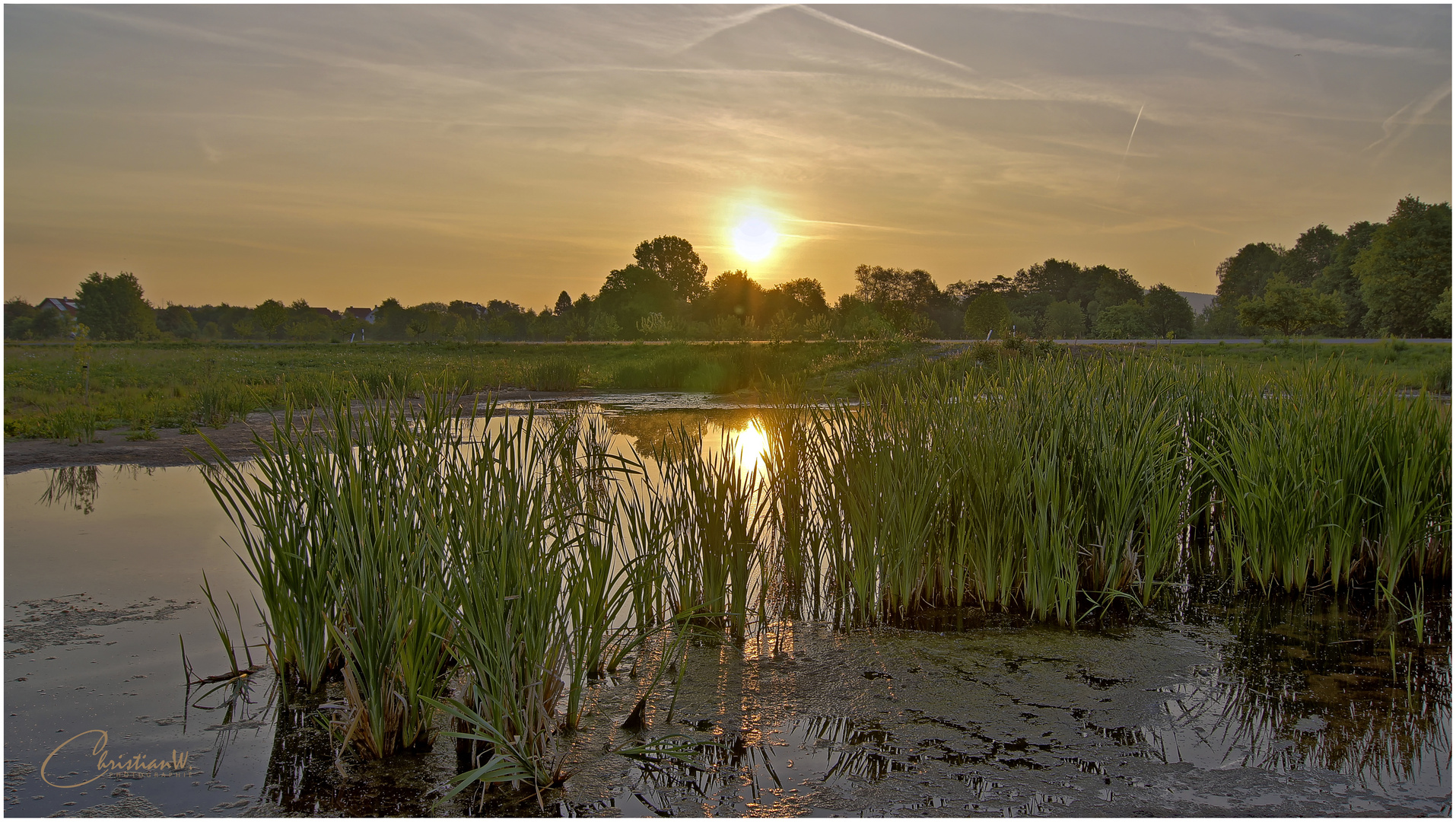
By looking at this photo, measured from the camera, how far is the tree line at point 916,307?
115 ft

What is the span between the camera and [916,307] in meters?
63.9

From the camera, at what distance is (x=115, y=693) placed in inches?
146

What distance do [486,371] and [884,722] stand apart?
69.2 feet

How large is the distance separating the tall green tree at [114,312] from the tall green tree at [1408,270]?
6716 cm

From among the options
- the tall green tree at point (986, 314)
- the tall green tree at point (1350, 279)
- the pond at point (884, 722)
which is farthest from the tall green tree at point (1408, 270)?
the pond at point (884, 722)

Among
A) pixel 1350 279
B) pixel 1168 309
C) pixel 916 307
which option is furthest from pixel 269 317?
pixel 1350 279

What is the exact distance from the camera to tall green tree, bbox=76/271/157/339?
55.8 metres

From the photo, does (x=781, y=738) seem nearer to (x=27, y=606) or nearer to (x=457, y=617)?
(x=457, y=617)

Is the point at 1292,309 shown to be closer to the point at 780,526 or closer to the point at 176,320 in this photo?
the point at 780,526

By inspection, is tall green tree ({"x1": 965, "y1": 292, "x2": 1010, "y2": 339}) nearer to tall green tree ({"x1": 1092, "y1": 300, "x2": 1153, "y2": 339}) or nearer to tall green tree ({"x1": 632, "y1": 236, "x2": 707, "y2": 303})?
tall green tree ({"x1": 1092, "y1": 300, "x2": 1153, "y2": 339})

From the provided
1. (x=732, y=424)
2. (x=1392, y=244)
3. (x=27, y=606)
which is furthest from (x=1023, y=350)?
(x=1392, y=244)

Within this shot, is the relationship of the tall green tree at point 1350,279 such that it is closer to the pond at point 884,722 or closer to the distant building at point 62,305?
the pond at point 884,722

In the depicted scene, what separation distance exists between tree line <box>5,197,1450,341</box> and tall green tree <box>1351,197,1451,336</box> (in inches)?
2.6

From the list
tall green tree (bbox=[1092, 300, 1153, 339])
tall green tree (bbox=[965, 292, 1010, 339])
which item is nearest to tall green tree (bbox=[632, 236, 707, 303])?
tall green tree (bbox=[965, 292, 1010, 339])
